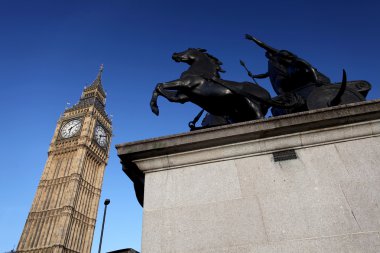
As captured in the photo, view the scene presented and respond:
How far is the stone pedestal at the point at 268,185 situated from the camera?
274 centimetres

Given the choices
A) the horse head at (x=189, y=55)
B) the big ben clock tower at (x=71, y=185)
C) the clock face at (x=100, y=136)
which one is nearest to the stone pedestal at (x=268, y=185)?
the horse head at (x=189, y=55)

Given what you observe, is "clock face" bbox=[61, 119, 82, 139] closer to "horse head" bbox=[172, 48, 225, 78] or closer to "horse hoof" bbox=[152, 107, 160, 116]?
"horse head" bbox=[172, 48, 225, 78]

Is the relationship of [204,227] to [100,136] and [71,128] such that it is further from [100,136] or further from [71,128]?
[71,128]

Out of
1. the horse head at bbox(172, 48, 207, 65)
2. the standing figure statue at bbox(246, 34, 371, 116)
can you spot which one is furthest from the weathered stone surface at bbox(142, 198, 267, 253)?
the horse head at bbox(172, 48, 207, 65)

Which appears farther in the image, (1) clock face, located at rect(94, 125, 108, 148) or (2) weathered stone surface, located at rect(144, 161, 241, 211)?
(1) clock face, located at rect(94, 125, 108, 148)

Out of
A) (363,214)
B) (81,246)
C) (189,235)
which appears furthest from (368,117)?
(81,246)

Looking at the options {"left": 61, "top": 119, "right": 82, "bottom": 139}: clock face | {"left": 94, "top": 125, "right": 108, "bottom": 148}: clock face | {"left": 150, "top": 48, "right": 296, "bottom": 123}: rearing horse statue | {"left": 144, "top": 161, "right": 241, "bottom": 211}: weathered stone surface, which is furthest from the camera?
{"left": 94, "top": 125, "right": 108, "bottom": 148}: clock face

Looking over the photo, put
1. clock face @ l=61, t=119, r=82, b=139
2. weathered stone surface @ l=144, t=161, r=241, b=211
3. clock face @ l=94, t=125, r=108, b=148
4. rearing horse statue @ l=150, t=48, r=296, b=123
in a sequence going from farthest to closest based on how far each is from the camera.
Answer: clock face @ l=94, t=125, r=108, b=148, clock face @ l=61, t=119, r=82, b=139, rearing horse statue @ l=150, t=48, r=296, b=123, weathered stone surface @ l=144, t=161, r=241, b=211

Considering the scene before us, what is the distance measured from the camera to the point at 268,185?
10.1 ft

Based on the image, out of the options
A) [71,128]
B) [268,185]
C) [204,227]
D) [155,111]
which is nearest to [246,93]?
[155,111]

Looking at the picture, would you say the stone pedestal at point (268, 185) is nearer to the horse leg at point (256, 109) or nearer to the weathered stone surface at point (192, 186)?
the weathered stone surface at point (192, 186)

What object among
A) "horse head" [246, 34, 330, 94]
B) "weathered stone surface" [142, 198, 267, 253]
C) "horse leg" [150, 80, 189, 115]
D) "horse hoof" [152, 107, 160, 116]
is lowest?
"weathered stone surface" [142, 198, 267, 253]

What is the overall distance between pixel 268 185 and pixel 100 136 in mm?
63303

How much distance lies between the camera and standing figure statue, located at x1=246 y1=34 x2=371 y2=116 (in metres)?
4.19
